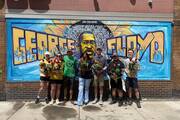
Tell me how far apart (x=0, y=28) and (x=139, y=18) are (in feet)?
14.6

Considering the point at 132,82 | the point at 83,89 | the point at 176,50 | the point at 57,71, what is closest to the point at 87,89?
the point at 83,89

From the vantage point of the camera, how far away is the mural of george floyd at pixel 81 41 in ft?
37.0

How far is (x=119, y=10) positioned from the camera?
11.5 m

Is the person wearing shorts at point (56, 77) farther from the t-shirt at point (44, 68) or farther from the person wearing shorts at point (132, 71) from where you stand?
the person wearing shorts at point (132, 71)

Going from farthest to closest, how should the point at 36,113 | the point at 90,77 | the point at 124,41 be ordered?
1. the point at 124,41
2. the point at 90,77
3. the point at 36,113

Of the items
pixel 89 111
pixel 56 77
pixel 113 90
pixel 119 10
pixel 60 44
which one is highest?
pixel 119 10

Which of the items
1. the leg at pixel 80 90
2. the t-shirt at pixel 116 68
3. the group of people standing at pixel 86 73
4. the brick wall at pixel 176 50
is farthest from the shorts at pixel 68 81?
the brick wall at pixel 176 50

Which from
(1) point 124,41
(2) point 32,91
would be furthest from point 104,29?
(2) point 32,91

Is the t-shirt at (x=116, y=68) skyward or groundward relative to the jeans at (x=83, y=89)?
skyward

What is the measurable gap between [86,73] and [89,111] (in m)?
1.23

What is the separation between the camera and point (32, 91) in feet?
37.4

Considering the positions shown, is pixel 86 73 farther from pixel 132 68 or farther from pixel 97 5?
pixel 97 5

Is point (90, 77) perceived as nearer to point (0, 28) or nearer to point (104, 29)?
point (104, 29)

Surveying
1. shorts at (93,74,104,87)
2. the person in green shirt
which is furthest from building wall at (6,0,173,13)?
shorts at (93,74,104,87)
